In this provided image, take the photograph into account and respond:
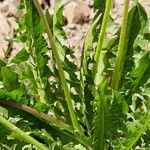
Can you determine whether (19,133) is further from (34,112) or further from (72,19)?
(72,19)

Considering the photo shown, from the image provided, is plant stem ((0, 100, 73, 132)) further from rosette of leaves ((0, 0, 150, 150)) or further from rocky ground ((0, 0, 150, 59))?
rocky ground ((0, 0, 150, 59))

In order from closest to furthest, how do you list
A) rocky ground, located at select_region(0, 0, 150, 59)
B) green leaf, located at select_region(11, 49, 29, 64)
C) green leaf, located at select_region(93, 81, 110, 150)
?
green leaf, located at select_region(93, 81, 110, 150) < green leaf, located at select_region(11, 49, 29, 64) < rocky ground, located at select_region(0, 0, 150, 59)

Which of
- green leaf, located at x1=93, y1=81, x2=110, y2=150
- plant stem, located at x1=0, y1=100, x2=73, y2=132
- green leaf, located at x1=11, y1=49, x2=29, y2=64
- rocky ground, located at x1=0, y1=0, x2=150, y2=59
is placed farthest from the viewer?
rocky ground, located at x1=0, y1=0, x2=150, y2=59

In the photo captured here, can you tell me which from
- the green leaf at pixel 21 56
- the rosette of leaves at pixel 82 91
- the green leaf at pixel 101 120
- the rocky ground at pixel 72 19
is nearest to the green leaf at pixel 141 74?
the rosette of leaves at pixel 82 91

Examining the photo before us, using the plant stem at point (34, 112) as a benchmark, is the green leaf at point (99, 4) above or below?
above

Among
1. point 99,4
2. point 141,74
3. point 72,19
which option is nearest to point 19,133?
point 141,74

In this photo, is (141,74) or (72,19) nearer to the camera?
(141,74)

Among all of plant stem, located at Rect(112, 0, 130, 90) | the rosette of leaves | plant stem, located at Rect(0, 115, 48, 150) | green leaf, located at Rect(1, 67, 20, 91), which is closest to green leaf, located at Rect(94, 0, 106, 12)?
the rosette of leaves

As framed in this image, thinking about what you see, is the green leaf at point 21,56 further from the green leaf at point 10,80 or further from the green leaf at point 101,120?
the green leaf at point 101,120
